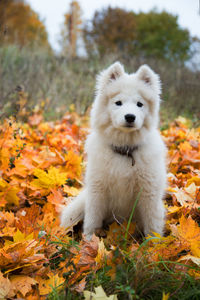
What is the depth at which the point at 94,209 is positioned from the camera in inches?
86.0

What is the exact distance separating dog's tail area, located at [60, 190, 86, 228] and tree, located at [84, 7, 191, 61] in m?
14.1

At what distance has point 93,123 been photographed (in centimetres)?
233

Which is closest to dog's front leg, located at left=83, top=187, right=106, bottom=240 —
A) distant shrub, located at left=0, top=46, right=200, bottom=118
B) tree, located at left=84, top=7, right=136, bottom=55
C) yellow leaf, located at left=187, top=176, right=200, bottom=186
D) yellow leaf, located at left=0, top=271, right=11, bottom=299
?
yellow leaf, located at left=0, top=271, right=11, bottom=299

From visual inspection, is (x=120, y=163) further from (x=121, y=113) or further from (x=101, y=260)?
(x=101, y=260)

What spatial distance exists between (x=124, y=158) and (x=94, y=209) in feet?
1.69

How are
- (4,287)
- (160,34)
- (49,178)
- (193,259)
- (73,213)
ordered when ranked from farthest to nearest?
(160,34)
(49,178)
(73,213)
(193,259)
(4,287)

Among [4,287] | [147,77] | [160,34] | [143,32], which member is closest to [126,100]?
[147,77]

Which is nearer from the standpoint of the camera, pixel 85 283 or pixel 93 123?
pixel 85 283

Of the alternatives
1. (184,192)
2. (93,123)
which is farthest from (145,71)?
(184,192)

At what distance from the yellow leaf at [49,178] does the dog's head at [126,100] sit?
25.7 inches

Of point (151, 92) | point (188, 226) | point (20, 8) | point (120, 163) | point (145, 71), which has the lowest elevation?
point (188, 226)

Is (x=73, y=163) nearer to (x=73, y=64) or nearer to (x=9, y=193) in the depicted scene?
(x=9, y=193)

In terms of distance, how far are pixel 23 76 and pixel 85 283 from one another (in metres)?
6.32

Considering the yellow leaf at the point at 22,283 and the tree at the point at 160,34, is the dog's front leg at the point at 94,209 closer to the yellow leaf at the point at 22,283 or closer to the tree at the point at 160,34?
the yellow leaf at the point at 22,283
